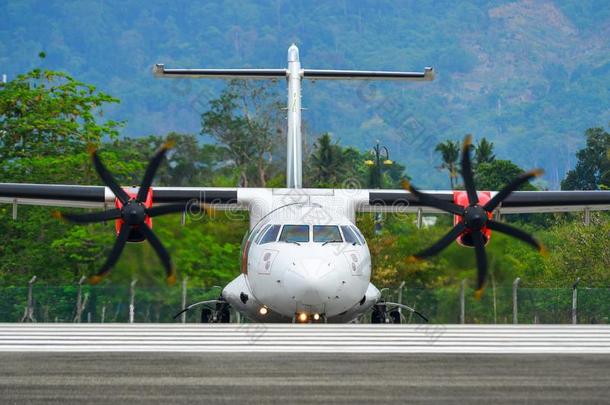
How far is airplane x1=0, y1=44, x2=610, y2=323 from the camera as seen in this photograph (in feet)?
57.6

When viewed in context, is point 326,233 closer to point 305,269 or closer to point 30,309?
point 305,269

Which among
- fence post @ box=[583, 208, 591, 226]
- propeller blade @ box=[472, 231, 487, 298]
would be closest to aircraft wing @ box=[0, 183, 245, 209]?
propeller blade @ box=[472, 231, 487, 298]

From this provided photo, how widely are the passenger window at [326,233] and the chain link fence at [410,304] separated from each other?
23.3ft

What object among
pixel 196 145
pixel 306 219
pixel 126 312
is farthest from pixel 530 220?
pixel 306 219

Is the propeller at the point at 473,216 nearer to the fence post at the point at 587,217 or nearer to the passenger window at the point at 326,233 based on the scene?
the passenger window at the point at 326,233

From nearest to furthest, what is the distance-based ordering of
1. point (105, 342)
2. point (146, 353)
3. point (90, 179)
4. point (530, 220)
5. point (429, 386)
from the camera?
point (429, 386) → point (146, 353) → point (105, 342) → point (90, 179) → point (530, 220)

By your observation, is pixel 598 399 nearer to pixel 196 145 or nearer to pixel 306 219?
pixel 306 219

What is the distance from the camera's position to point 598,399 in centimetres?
791

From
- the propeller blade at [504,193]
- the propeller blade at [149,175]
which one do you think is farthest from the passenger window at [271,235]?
the propeller blade at [504,193]

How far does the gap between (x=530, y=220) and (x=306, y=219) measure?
49.2m

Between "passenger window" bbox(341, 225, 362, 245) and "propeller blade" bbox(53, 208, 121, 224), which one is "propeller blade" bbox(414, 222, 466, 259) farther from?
"propeller blade" bbox(53, 208, 121, 224)

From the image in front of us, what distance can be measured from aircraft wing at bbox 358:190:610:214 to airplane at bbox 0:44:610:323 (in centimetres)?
2

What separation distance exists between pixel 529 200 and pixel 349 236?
17.6 ft

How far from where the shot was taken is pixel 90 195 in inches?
848
